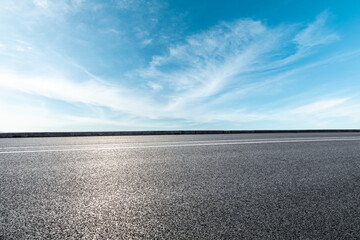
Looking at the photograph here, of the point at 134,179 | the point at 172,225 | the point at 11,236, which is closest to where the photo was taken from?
the point at 11,236

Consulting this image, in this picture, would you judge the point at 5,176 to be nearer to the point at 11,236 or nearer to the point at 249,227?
the point at 11,236

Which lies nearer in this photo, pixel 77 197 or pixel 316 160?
pixel 77 197

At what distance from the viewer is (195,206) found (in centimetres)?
210

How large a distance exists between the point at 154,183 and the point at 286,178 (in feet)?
5.97

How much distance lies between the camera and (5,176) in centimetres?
306

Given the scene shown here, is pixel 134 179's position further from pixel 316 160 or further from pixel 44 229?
pixel 316 160

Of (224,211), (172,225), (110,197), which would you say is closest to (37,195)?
(110,197)

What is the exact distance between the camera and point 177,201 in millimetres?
2221

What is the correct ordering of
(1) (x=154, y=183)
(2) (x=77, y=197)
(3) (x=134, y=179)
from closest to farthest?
(2) (x=77, y=197) < (1) (x=154, y=183) < (3) (x=134, y=179)

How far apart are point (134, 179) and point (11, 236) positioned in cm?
153

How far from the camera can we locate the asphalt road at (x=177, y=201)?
1.67 m

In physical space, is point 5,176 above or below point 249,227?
above

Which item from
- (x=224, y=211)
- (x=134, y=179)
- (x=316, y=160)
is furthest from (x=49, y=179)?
(x=316, y=160)

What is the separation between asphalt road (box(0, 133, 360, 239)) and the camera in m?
1.67
